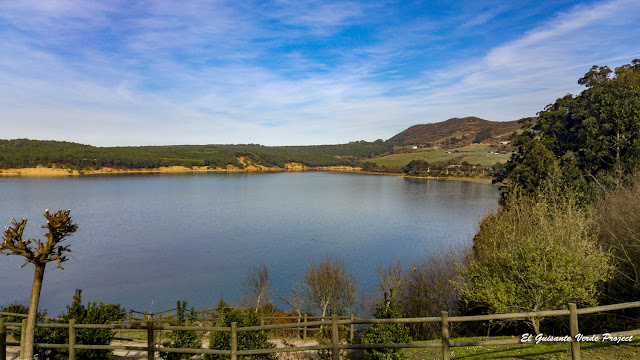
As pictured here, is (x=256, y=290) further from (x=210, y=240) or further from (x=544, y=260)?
(x=544, y=260)

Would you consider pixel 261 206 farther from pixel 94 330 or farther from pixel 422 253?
pixel 94 330

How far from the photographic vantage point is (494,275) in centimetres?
1550

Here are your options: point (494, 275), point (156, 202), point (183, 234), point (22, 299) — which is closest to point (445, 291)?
point (494, 275)

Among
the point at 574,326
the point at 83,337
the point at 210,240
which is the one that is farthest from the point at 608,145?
the point at 210,240

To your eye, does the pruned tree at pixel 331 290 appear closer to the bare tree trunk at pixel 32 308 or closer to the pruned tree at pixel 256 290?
the pruned tree at pixel 256 290

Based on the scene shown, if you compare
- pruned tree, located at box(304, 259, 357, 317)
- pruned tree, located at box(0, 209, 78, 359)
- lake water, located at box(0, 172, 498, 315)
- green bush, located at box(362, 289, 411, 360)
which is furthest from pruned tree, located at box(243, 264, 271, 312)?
pruned tree, located at box(0, 209, 78, 359)

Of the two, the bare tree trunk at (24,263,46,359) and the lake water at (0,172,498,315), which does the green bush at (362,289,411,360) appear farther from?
the lake water at (0,172,498,315)

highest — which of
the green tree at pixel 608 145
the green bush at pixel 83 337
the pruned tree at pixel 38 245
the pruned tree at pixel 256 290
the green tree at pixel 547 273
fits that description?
the green tree at pixel 608 145

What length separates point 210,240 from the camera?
178 ft

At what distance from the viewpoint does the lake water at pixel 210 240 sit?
36.2m

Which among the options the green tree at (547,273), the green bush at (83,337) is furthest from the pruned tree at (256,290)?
the green tree at (547,273)

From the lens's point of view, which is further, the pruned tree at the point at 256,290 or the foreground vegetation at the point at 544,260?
the pruned tree at the point at 256,290

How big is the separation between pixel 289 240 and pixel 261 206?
3326 centimetres

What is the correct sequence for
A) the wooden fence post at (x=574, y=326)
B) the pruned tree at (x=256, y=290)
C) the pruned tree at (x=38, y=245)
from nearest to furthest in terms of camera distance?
the pruned tree at (x=38, y=245)
the wooden fence post at (x=574, y=326)
the pruned tree at (x=256, y=290)
